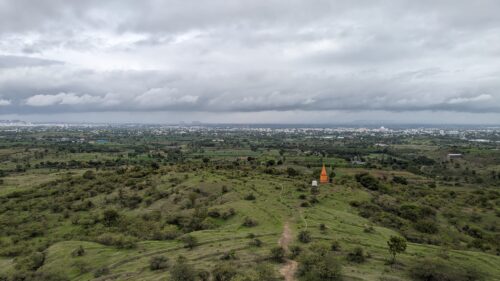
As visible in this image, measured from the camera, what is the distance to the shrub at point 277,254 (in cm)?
3391

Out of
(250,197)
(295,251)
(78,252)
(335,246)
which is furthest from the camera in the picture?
(250,197)

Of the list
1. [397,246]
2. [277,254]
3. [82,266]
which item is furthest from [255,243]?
[82,266]

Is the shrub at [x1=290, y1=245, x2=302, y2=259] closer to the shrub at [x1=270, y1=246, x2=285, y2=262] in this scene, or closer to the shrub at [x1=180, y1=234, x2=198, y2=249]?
the shrub at [x1=270, y1=246, x2=285, y2=262]

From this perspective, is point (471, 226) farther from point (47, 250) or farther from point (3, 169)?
point (3, 169)

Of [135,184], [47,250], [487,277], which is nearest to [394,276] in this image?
[487,277]

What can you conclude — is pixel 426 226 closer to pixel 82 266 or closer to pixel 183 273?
pixel 183 273

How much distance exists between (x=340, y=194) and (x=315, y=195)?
665 centimetres

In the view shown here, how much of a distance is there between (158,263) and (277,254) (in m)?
12.7

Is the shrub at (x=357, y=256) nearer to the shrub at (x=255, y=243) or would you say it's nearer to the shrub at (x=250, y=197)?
the shrub at (x=255, y=243)

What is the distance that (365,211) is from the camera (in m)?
59.1

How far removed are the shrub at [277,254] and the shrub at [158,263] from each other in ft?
37.1

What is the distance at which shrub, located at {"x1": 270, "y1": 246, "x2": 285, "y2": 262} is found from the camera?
33.9 metres

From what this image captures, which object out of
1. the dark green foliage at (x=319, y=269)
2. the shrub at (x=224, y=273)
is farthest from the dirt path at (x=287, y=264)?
the shrub at (x=224, y=273)

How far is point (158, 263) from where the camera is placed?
3481 centimetres
